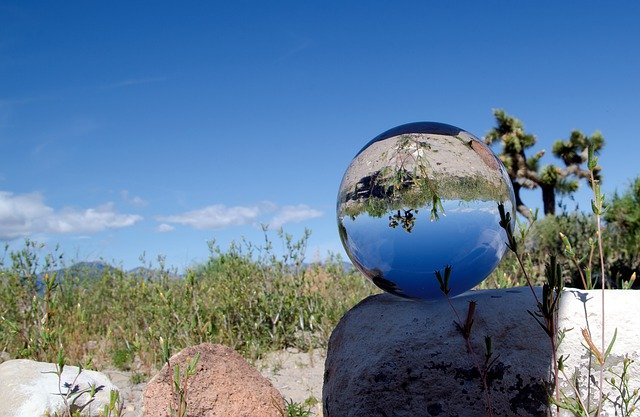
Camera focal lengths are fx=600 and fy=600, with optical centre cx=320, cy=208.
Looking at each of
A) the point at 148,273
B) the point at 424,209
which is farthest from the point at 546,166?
the point at 424,209

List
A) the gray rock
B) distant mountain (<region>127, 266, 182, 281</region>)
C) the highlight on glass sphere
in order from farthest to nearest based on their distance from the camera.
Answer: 1. distant mountain (<region>127, 266, 182, 281</region>)
2. the gray rock
3. the highlight on glass sphere

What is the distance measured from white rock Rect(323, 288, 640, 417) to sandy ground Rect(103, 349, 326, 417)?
6.75ft

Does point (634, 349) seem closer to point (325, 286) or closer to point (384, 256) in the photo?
point (384, 256)

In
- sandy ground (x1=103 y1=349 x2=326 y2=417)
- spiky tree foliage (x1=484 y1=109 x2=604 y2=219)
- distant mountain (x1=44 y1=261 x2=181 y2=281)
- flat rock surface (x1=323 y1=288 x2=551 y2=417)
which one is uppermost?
spiky tree foliage (x1=484 y1=109 x2=604 y2=219)

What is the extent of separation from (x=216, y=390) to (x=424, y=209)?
2.45 metres

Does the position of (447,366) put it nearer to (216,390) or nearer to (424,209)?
(424,209)

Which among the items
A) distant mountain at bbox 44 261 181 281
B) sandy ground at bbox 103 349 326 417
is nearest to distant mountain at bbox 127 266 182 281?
distant mountain at bbox 44 261 181 281

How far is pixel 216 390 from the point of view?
189 inches

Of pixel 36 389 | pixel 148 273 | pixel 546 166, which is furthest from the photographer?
pixel 546 166

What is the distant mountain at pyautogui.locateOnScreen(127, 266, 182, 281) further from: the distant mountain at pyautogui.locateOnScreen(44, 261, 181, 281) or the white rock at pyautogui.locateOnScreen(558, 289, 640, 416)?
the white rock at pyautogui.locateOnScreen(558, 289, 640, 416)

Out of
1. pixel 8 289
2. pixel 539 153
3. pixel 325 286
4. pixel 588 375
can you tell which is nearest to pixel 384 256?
pixel 588 375

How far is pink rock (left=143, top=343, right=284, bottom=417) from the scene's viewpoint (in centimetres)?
471

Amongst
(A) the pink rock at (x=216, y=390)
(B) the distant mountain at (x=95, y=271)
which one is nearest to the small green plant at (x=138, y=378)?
(A) the pink rock at (x=216, y=390)

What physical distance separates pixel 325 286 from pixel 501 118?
62.9 ft
